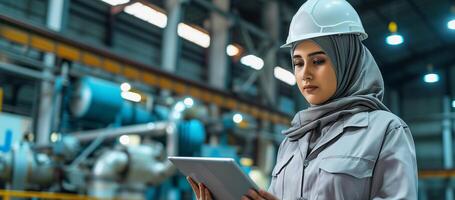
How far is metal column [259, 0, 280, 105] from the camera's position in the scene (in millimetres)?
15574

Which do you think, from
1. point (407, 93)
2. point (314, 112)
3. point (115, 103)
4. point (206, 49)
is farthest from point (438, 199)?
point (314, 112)

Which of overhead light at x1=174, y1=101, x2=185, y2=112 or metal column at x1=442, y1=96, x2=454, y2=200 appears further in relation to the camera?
metal column at x1=442, y1=96, x2=454, y2=200

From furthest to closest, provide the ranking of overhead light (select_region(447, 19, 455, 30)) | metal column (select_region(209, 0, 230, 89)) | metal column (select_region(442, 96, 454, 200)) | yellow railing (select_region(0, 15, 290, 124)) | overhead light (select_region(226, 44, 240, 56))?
1. metal column (select_region(442, 96, 454, 200))
2. overhead light (select_region(226, 44, 240, 56))
3. metal column (select_region(209, 0, 230, 89))
4. yellow railing (select_region(0, 15, 290, 124))
5. overhead light (select_region(447, 19, 455, 30))

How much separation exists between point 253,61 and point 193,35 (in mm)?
2396

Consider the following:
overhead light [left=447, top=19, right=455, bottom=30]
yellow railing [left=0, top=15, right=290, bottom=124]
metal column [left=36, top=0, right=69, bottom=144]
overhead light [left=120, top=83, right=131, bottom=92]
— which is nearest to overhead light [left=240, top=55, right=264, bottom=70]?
yellow railing [left=0, top=15, right=290, bottom=124]

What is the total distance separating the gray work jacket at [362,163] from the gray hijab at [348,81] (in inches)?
1.7

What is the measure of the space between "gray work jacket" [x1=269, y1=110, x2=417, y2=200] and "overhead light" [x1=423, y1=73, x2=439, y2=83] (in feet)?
33.0

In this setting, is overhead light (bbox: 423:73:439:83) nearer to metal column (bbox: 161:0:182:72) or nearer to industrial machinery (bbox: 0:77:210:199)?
industrial machinery (bbox: 0:77:210:199)

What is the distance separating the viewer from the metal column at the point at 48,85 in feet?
29.7

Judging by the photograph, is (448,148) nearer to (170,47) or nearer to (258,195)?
(170,47)

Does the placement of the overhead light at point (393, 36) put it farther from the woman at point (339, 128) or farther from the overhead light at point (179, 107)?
the woman at point (339, 128)

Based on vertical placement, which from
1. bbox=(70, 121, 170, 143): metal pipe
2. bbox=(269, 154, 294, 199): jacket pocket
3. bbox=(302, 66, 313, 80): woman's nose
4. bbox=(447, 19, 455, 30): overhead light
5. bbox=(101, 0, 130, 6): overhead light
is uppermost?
bbox=(101, 0, 130, 6): overhead light

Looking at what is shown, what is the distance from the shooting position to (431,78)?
11781mm

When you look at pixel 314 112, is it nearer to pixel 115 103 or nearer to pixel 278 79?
pixel 115 103
